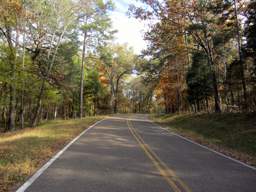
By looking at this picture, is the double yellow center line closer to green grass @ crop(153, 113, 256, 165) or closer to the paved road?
the paved road

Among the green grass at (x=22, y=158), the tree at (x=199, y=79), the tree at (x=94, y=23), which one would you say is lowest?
the green grass at (x=22, y=158)

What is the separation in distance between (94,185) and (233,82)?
2313cm

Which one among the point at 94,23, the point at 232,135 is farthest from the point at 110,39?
the point at 232,135

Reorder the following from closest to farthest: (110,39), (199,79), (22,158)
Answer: (22,158)
(199,79)
(110,39)

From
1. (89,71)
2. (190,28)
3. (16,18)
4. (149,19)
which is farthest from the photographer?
(89,71)

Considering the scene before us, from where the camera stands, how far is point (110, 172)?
718 cm

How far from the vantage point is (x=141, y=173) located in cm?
720

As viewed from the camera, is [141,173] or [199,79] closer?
[141,173]

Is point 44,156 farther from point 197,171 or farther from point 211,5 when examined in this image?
point 211,5

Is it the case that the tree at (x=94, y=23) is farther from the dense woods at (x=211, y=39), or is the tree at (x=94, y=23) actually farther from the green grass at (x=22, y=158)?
the green grass at (x=22, y=158)

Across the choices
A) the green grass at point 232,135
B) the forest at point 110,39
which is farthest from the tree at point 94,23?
the green grass at point 232,135

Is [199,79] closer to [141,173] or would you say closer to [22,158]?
[141,173]

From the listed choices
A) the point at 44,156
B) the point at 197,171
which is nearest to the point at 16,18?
the point at 44,156

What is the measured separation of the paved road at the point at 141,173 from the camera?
601 centimetres
